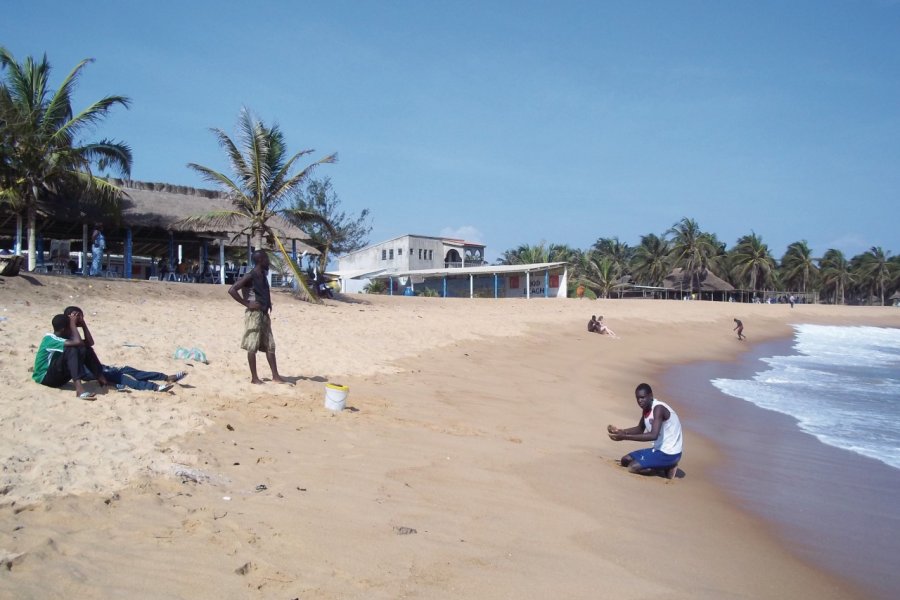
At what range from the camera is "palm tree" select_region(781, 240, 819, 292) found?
73000 mm

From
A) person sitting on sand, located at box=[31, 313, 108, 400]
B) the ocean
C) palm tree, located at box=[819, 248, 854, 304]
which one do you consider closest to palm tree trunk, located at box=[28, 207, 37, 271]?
person sitting on sand, located at box=[31, 313, 108, 400]

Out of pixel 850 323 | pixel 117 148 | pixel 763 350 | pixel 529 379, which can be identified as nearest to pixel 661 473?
pixel 529 379

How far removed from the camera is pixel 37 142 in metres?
16.3

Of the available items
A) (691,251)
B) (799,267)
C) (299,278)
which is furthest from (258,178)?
(799,267)

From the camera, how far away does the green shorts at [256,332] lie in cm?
750

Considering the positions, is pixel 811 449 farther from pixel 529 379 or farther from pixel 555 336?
pixel 555 336

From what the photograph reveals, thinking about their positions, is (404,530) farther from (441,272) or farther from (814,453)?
(441,272)

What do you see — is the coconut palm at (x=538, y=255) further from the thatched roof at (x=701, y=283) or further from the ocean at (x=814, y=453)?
the ocean at (x=814, y=453)

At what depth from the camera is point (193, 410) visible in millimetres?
6055

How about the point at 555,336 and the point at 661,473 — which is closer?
the point at 661,473

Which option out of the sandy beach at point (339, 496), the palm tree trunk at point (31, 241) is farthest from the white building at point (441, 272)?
the sandy beach at point (339, 496)

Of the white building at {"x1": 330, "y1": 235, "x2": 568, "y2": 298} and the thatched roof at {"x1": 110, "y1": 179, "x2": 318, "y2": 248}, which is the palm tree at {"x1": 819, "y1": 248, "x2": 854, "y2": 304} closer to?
the white building at {"x1": 330, "y1": 235, "x2": 568, "y2": 298}

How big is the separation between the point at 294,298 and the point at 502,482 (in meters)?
15.5

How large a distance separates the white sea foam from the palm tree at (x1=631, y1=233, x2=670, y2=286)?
3898 centimetres
